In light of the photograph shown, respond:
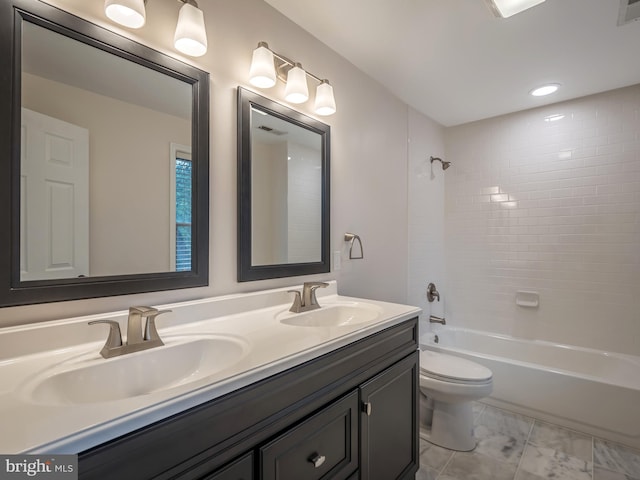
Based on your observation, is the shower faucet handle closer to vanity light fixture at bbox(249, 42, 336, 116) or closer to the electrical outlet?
the electrical outlet

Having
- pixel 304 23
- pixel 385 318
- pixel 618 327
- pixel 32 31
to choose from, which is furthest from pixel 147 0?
pixel 618 327

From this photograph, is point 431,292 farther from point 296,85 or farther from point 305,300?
point 296,85

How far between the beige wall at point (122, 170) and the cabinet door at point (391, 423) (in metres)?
0.95

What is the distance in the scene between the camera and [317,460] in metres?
0.98

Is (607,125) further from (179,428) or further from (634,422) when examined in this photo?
(179,428)

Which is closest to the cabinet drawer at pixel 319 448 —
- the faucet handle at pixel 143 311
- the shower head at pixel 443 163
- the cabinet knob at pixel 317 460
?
the cabinet knob at pixel 317 460

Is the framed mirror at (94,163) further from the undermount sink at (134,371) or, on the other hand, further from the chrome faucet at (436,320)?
the chrome faucet at (436,320)

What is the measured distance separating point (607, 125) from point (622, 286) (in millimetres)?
1209

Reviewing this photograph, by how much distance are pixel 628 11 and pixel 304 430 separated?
2325 mm

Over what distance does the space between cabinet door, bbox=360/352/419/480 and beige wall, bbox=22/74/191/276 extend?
95 centimetres

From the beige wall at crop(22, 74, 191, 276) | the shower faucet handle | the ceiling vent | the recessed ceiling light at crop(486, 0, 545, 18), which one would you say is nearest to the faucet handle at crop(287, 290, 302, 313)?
the beige wall at crop(22, 74, 191, 276)

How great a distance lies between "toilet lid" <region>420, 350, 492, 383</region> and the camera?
1885 mm

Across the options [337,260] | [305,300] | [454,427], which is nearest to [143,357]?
[305,300]

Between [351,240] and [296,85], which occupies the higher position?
[296,85]
